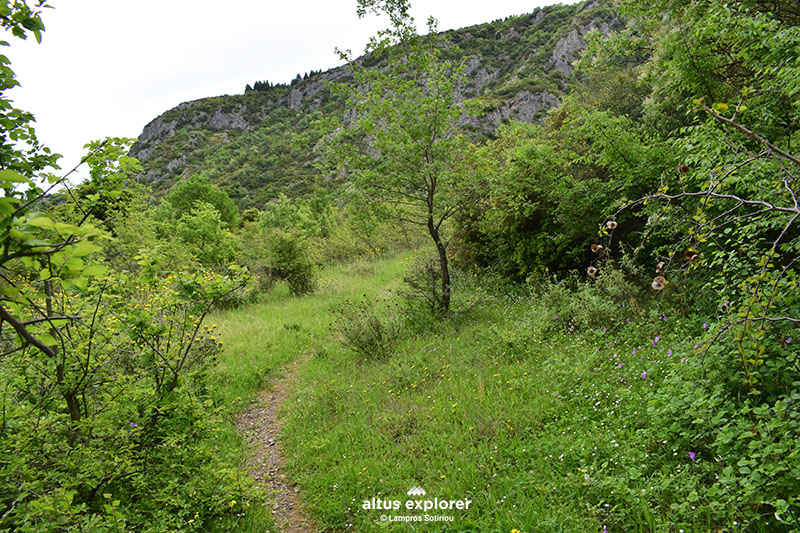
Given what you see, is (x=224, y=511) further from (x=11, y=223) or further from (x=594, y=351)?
(x=594, y=351)

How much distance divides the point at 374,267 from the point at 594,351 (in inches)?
501

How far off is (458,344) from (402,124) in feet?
14.0

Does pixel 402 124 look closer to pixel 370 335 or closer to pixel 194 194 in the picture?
pixel 370 335

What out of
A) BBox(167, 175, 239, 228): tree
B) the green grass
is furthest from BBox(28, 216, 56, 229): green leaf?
BBox(167, 175, 239, 228): tree

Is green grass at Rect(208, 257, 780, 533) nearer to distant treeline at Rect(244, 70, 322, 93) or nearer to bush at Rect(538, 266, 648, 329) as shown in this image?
→ bush at Rect(538, 266, 648, 329)

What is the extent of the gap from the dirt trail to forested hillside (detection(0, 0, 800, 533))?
0.03m

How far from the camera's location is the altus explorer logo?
126 inches

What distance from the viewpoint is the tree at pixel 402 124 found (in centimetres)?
678

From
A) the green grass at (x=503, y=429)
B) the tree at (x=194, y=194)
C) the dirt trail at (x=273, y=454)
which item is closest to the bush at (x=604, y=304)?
the green grass at (x=503, y=429)

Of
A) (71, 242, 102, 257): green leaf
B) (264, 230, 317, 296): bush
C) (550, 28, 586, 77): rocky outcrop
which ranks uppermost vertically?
(550, 28, 586, 77): rocky outcrop

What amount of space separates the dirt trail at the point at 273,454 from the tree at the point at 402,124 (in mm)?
4070

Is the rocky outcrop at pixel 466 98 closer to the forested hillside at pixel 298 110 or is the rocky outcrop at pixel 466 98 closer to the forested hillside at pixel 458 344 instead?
the forested hillside at pixel 298 110

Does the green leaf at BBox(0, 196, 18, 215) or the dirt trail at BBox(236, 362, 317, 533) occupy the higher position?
the green leaf at BBox(0, 196, 18, 215)

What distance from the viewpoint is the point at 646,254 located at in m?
6.79
